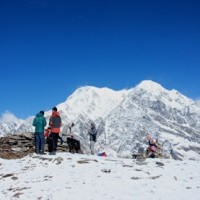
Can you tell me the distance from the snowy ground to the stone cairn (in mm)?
4527

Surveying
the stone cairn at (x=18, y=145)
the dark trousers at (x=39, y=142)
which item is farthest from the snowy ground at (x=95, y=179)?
the stone cairn at (x=18, y=145)

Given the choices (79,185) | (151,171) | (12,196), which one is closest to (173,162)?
(151,171)

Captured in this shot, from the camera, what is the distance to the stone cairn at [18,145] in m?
34.5

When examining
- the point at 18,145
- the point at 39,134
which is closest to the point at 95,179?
the point at 39,134

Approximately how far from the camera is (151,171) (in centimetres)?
2606

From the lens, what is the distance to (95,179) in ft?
77.4

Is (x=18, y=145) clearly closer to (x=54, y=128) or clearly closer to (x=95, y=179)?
(x=54, y=128)

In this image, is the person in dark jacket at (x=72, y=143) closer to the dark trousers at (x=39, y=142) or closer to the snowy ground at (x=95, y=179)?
the dark trousers at (x=39, y=142)

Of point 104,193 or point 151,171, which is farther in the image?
point 151,171

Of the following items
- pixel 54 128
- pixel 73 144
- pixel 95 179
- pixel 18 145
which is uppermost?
pixel 18 145

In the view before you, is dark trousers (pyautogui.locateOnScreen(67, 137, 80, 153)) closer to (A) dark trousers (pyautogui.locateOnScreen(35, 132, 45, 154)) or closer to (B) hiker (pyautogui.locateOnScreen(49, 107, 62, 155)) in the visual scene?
(B) hiker (pyautogui.locateOnScreen(49, 107, 62, 155))

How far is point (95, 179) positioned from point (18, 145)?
13.3 metres

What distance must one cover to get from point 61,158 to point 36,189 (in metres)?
6.08

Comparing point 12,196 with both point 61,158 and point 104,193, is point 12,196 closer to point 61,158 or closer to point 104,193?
point 104,193
